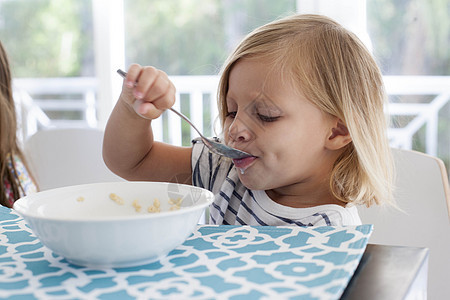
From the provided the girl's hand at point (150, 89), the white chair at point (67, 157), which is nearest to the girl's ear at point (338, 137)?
the girl's hand at point (150, 89)

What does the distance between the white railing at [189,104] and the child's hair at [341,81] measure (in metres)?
1.63

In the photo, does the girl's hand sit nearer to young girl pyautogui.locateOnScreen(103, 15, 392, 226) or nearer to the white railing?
young girl pyautogui.locateOnScreen(103, 15, 392, 226)

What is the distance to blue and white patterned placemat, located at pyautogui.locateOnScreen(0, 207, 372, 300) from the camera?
20.7 inches

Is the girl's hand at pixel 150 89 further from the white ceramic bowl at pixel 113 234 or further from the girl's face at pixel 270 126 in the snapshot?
the white ceramic bowl at pixel 113 234

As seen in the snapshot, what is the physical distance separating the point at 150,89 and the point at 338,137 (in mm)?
362

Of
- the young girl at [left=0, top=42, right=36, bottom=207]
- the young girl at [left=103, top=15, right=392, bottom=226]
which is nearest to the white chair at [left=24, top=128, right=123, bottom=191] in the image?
the young girl at [left=0, top=42, right=36, bottom=207]

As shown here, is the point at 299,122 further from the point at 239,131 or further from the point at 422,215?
the point at 422,215

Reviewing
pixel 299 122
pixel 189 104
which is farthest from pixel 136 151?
pixel 189 104

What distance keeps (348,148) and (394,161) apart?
104 mm

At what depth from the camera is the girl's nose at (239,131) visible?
37.5 inches

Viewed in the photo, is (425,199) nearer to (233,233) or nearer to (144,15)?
(233,233)

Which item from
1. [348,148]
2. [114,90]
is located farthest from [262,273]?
[114,90]

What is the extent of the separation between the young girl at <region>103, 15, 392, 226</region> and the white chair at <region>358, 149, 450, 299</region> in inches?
1.6

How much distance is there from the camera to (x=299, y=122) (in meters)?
0.98
